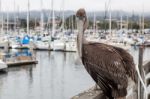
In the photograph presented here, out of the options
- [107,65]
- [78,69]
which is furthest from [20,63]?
[107,65]

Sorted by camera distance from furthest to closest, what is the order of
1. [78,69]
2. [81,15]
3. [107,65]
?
[78,69], [81,15], [107,65]

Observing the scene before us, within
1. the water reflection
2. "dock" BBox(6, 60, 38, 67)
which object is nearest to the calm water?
the water reflection

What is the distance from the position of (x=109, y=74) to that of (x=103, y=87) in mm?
166

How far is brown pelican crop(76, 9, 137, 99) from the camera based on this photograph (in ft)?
13.4

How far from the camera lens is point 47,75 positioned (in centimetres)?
3412

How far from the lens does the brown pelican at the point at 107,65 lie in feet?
13.4

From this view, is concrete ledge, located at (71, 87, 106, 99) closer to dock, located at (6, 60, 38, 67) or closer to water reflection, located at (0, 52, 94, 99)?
water reflection, located at (0, 52, 94, 99)

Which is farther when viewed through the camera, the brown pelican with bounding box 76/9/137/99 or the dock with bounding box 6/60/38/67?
the dock with bounding box 6/60/38/67

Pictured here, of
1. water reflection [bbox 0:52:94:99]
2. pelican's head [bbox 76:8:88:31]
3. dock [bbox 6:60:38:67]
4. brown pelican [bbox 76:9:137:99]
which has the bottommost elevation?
water reflection [bbox 0:52:94:99]

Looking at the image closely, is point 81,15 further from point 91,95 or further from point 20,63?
point 20,63

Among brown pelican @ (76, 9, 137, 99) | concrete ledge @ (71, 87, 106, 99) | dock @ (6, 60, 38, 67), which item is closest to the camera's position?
concrete ledge @ (71, 87, 106, 99)

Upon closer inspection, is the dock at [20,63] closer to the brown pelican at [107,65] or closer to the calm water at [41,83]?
the calm water at [41,83]

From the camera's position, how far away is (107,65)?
411cm

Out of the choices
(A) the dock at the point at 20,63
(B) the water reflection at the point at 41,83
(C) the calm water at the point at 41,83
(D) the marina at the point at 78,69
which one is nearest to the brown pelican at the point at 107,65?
(D) the marina at the point at 78,69
